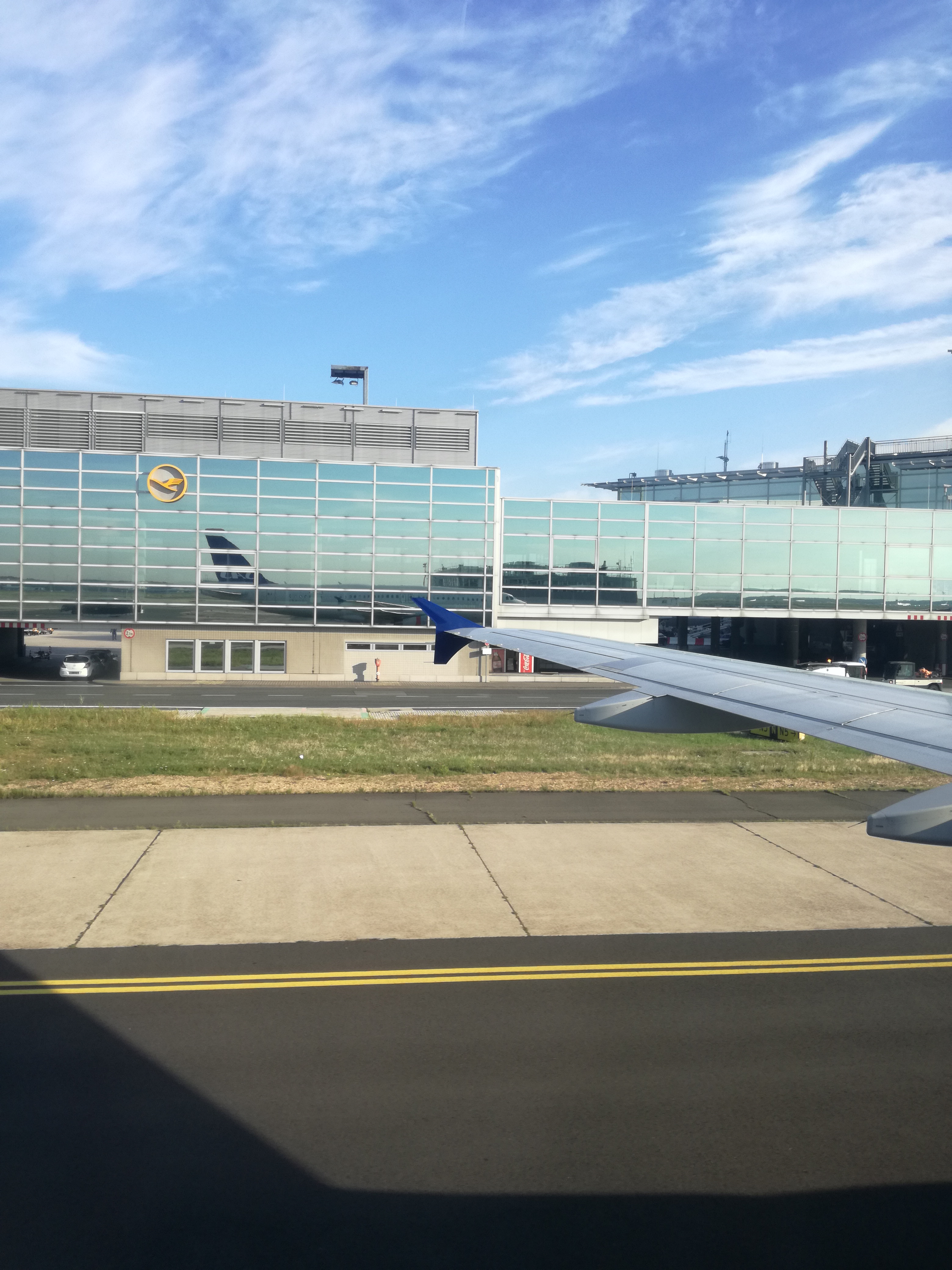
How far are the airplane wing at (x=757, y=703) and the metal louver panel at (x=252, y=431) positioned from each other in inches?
1785

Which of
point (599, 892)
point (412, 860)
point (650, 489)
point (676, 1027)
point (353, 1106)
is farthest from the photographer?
point (650, 489)

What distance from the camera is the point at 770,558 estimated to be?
55.2 metres

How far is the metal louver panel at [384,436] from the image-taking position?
55438 mm

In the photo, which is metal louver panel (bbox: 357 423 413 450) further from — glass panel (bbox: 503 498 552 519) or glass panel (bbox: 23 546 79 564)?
glass panel (bbox: 23 546 79 564)

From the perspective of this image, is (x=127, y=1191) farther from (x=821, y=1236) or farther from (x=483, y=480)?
(x=483, y=480)

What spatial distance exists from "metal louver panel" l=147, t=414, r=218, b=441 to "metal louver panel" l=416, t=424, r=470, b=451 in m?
12.0

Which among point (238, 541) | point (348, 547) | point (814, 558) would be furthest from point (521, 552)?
point (814, 558)

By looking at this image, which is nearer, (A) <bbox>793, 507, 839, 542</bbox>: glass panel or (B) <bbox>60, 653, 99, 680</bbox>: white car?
(B) <bbox>60, 653, 99, 680</bbox>: white car

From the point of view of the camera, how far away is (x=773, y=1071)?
23.5 feet

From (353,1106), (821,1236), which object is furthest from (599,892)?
(821,1236)

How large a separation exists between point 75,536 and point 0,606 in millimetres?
5254

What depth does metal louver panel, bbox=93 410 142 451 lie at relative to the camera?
53125mm

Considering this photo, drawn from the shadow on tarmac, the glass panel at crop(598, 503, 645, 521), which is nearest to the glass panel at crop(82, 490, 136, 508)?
the glass panel at crop(598, 503, 645, 521)

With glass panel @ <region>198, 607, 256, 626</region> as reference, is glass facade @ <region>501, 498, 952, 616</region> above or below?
above
